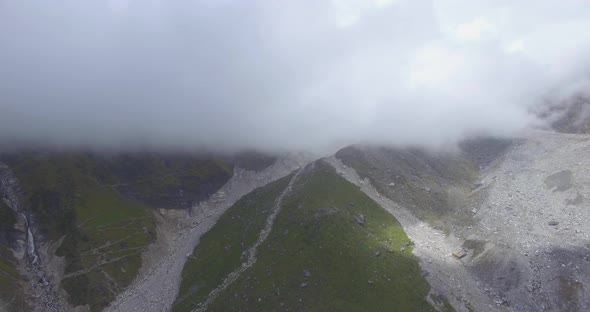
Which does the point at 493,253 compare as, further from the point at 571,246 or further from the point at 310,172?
the point at 310,172

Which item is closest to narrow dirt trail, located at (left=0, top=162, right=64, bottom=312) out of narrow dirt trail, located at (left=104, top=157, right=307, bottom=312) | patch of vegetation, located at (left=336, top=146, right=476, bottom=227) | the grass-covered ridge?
the grass-covered ridge

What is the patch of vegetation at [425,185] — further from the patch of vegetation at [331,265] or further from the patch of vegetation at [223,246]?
the patch of vegetation at [223,246]

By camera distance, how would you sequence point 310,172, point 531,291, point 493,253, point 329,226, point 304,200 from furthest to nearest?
point 310,172
point 304,200
point 329,226
point 493,253
point 531,291

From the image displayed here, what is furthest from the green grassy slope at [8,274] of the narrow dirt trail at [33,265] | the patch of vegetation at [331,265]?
the patch of vegetation at [331,265]

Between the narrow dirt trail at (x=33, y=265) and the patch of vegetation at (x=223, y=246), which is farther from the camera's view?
the patch of vegetation at (x=223, y=246)

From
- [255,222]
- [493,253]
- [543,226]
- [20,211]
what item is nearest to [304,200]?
[255,222]

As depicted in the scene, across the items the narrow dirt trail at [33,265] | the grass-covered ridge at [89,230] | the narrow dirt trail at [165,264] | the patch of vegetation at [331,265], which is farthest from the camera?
the grass-covered ridge at [89,230]
